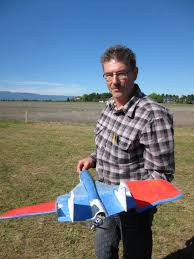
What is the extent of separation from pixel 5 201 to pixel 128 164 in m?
4.49

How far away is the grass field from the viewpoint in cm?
445

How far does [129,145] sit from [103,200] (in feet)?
1.72

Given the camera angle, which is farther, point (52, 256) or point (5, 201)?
point (5, 201)

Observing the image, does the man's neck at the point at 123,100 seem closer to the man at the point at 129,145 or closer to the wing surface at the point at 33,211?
the man at the point at 129,145

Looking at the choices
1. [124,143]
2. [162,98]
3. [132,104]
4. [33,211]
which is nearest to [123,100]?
[132,104]

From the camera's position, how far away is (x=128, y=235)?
258 centimetres

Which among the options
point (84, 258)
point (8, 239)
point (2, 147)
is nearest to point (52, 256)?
point (84, 258)

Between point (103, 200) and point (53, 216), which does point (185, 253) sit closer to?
point (53, 216)

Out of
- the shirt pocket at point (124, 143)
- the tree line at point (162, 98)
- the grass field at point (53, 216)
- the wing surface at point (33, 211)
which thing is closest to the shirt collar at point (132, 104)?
the shirt pocket at point (124, 143)

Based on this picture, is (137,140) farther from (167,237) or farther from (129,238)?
(167,237)

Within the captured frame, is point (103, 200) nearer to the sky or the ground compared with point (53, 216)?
nearer to the sky

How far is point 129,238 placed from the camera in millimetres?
2584

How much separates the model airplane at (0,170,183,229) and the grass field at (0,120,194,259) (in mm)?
2396

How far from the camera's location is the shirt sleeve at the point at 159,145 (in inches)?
88.3
